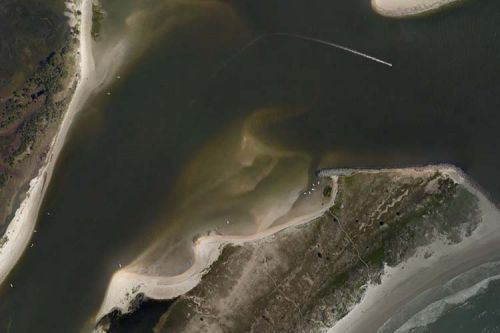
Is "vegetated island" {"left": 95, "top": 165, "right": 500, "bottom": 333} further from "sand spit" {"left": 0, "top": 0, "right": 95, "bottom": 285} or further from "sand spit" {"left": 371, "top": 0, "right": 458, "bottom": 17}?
"sand spit" {"left": 0, "top": 0, "right": 95, "bottom": 285}

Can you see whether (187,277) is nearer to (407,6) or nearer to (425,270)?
(425,270)

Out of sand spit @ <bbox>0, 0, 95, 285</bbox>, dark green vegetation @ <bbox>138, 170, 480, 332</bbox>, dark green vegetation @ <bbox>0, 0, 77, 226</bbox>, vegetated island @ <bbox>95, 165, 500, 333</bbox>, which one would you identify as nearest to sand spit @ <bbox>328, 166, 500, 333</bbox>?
vegetated island @ <bbox>95, 165, 500, 333</bbox>

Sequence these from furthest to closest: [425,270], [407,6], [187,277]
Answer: [187,277] < [407,6] < [425,270]

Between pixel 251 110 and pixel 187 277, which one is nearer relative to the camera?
pixel 187 277

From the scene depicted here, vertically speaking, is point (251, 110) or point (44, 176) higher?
point (44, 176)

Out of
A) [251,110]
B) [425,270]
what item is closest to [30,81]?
[251,110]

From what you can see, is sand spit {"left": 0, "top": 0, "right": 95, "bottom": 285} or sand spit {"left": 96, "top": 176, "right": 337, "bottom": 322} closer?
sand spit {"left": 96, "top": 176, "right": 337, "bottom": 322}
